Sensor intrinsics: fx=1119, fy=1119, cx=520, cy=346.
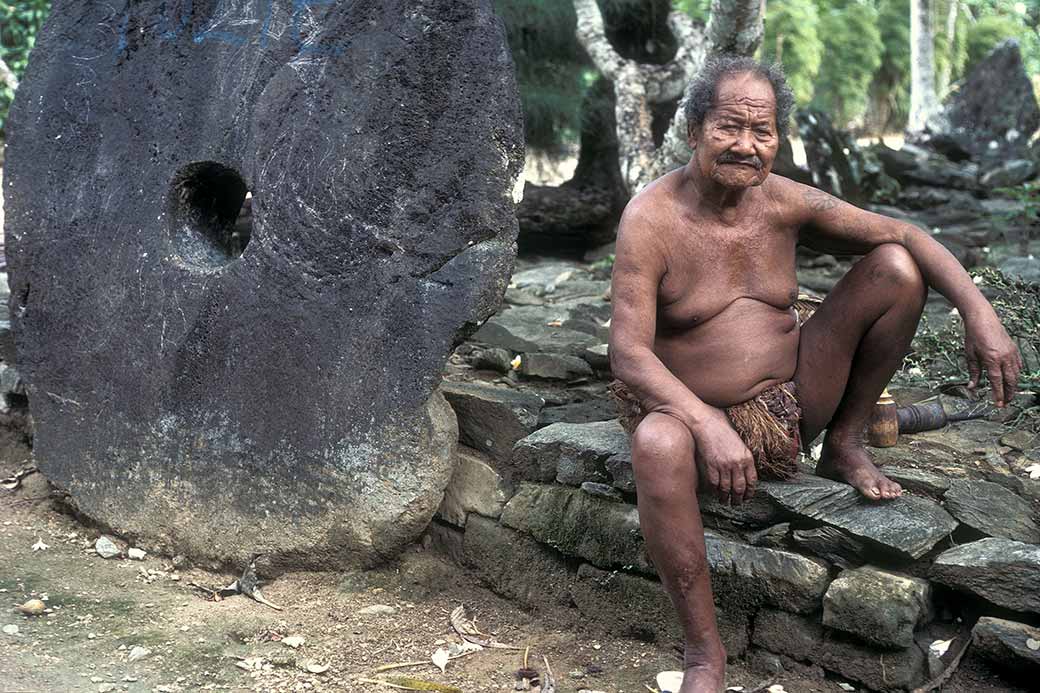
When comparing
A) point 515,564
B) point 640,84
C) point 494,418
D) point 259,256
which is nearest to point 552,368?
point 494,418

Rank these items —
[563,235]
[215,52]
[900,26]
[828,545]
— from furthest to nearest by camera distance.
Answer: [900,26], [563,235], [215,52], [828,545]

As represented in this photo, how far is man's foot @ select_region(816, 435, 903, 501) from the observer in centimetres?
269

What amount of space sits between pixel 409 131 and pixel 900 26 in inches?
638

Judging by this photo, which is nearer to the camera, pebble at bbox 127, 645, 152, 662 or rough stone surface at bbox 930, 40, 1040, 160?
pebble at bbox 127, 645, 152, 662

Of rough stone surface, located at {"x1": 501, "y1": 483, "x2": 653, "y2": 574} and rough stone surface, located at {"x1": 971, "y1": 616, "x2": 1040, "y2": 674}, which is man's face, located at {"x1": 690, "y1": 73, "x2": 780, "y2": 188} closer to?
rough stone surface, located at {"x1": 501, "y1": 483, "x2": 653, "y2": 574}

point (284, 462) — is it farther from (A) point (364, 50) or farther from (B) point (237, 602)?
(A) point (364, 50)

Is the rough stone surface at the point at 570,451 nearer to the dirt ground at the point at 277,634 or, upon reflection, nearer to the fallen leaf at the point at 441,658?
the dirt ground at the point at 277,634

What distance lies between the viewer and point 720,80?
101 inches

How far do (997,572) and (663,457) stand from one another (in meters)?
0.79

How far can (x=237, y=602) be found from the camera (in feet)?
10.1

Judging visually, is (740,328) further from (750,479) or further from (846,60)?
(846,60)

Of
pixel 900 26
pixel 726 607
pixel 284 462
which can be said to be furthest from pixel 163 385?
pixel 900 26

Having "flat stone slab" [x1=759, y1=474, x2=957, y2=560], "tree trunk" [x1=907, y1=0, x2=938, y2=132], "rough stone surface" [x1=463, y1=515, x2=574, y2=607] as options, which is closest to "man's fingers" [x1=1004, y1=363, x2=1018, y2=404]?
"flat stone slab" [x1=759, y1=474, x2=957, y2=560]

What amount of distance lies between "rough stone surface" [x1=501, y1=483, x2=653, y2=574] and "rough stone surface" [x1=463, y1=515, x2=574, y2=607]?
0.05 meters
